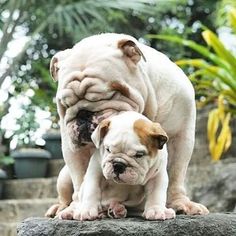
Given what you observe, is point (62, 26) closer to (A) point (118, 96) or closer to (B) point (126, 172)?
(A) point (118, 96)

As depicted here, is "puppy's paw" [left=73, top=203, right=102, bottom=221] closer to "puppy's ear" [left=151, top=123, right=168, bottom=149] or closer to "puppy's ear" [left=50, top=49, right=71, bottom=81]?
"puppy's ear" [left=151, top=123, right=168, bottom=149]

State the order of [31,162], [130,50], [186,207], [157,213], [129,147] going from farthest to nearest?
[31,162]
[186,207]
[130,50]
[157,213]
[129,147]

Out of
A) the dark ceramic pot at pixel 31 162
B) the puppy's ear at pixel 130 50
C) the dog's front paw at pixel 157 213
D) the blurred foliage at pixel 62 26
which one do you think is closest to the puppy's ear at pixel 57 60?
the puppy's ear at pixel 130 50

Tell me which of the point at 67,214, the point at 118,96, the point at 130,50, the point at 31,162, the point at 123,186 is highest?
the point at 130,50

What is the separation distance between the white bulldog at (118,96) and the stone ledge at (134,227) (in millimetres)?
119

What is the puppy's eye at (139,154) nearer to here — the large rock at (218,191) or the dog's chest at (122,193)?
Answer: the dog's chest at (122,193)

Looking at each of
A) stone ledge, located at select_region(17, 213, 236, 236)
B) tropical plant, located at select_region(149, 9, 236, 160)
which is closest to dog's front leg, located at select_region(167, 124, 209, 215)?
stone ledge, located at select_region(17, 213, 236, 236)

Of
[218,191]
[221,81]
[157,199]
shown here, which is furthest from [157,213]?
[221,81]

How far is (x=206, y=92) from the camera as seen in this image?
19.8ft

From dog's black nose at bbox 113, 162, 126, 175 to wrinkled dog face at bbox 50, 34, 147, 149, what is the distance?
17 cm

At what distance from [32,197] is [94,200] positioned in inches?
170

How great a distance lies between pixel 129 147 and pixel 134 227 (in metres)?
0.23

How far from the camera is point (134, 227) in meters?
1.86

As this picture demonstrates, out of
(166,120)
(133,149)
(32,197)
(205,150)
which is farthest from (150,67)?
(32,197)
